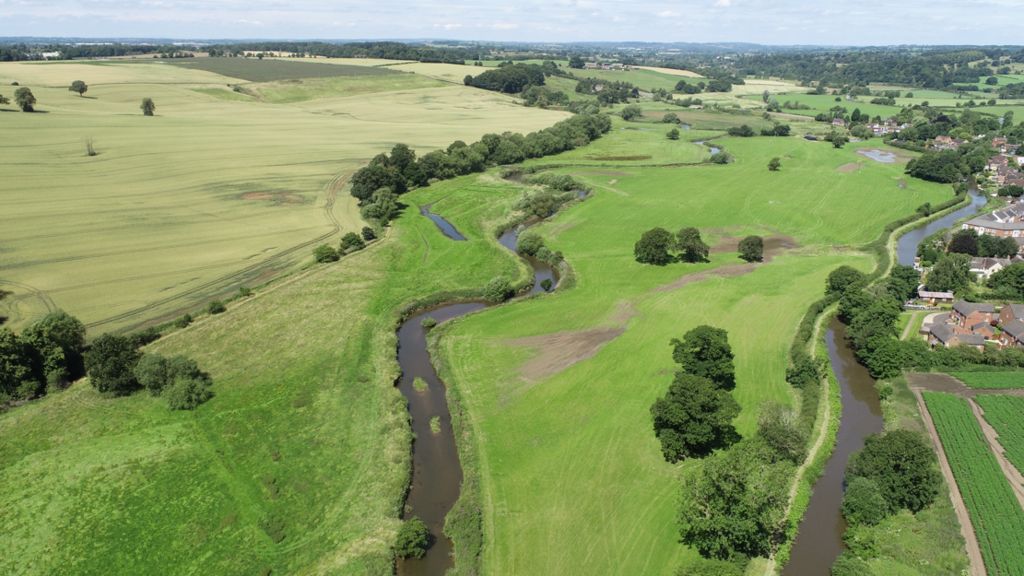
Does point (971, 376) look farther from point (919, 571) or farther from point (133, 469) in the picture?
point (133, 469)

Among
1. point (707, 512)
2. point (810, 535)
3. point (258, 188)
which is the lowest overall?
point (810, 535)

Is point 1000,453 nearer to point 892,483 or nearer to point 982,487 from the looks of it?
point 982,487

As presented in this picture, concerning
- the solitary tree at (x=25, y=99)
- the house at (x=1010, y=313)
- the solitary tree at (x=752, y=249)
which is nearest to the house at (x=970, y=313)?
the house at (x=1010, y=313)

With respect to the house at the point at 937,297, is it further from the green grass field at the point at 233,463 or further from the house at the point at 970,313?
the green grass field at the point at 233,463

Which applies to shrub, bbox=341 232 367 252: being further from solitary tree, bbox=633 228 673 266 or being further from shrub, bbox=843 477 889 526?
shrub, bbox=843 477 889 526

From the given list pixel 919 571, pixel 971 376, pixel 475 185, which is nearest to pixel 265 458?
pixel 919 571
